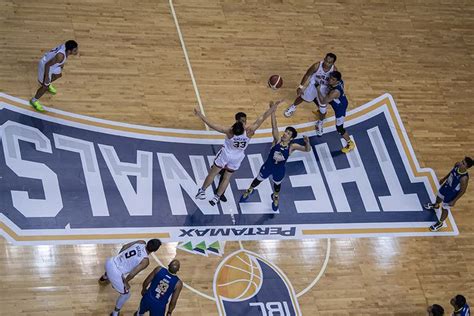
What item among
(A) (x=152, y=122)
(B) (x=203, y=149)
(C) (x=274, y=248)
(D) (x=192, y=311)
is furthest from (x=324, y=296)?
(A) (x=152, y=122)

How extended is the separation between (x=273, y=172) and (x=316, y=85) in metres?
2.25

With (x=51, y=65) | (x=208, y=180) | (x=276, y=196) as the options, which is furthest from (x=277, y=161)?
(x=51, y=65)

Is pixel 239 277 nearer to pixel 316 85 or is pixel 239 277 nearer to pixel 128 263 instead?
pixel 128 263

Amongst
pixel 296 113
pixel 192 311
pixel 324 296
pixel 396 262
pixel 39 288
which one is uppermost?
pixel 296 113

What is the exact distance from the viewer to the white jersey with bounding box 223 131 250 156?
12188mm

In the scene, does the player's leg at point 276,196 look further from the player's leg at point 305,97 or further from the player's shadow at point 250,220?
the player's leg at point 305,97

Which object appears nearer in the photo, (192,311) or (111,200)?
(192,311)

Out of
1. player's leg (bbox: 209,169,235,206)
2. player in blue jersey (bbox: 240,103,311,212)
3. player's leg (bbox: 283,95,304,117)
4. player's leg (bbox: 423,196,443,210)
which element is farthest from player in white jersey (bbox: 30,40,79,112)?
player's leg (bbox: 423,196,443,210)

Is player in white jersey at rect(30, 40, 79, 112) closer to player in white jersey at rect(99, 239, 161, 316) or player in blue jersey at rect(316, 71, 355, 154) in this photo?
player in white jersey at rect(99, 239, 161, 316)

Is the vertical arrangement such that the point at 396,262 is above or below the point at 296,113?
below

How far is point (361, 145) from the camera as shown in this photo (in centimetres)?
1461

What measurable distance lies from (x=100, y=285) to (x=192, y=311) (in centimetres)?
144

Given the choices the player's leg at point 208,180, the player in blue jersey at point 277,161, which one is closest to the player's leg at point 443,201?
the player in blue jersey at point 277,161

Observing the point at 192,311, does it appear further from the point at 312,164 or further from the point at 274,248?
the point at 312,164
